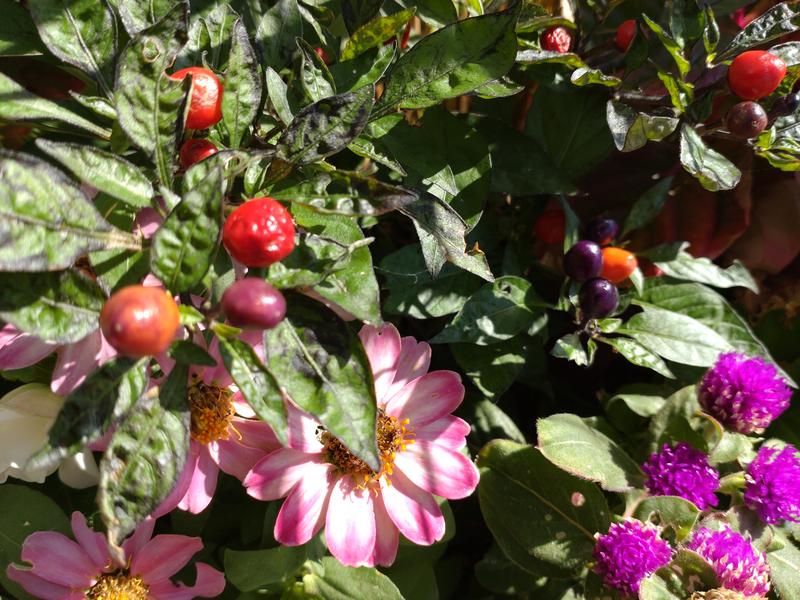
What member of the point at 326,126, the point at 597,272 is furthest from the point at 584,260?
the point at 326,126

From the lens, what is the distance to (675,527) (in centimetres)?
71

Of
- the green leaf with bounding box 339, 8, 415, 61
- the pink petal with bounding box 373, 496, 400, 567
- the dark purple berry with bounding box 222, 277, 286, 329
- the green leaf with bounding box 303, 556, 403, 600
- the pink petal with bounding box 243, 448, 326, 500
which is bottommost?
the green leaf with bounding box 303, 556, 403, 600

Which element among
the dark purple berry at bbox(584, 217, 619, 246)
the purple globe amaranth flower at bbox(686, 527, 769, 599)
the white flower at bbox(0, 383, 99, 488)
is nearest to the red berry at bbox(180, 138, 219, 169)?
the white flower at bbox(0, 383, 99, 488)

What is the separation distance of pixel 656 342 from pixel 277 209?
50 cm

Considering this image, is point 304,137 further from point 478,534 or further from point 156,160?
point 478,534

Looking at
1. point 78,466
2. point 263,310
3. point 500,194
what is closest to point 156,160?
point 263,310

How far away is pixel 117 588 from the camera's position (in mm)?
662

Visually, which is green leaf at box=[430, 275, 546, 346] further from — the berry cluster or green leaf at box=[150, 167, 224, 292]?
green leaf at box=[150, 167, 224, 292]

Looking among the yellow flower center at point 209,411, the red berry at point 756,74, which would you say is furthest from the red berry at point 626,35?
the yellow flower center at point 209,411

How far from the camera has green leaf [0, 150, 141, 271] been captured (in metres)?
0.40

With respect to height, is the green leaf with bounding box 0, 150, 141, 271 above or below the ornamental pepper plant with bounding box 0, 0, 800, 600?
above

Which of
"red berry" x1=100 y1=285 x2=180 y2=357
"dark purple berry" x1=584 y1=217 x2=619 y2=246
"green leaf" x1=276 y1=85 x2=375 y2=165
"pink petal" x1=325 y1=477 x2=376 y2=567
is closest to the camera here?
"red berry" x1=100 y1=285 x2=180 y2=357

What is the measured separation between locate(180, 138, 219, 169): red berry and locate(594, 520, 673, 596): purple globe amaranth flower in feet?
1.65

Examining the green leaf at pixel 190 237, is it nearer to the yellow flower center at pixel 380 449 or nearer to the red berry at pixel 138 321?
the red berry at pixel 138 321
